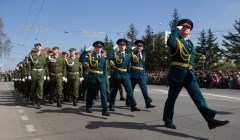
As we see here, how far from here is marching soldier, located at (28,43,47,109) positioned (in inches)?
525

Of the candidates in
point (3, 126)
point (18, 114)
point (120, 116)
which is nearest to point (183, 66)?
point (120, 116)

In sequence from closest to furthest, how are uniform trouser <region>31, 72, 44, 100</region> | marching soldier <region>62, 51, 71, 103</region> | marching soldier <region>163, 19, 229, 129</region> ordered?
marching soldier <region>163, 19, 229, 129</region> < uniform trouser <region>31, 72, 44, 100</region> < marching soldier <region>62, 51, 71, 103</region>

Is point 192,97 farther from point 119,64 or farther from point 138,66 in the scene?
point 138,66

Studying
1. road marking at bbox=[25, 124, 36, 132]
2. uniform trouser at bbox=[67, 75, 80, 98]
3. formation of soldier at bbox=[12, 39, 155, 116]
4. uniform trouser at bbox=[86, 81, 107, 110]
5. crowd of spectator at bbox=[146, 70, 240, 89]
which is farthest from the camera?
crowd of spectator at bbox=[146, 70, 240, 89]

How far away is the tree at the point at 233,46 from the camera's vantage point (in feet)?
252

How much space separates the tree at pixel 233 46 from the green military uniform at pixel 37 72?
65774mm

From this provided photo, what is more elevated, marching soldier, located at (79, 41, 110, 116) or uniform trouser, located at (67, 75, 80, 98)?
marching soldier, located at (79, 41, 110, 116)

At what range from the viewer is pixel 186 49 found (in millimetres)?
7750

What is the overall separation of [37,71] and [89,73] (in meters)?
3.32

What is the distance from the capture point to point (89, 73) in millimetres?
10664

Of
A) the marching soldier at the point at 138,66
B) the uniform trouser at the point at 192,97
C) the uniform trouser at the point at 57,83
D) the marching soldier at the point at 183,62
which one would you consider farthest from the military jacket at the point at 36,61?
the marching soldier at the point at 183,62

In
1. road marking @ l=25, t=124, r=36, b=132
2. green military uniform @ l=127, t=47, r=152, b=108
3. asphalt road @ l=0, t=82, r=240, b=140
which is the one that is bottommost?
road marking @ l=25, t=124, r=36, b=132

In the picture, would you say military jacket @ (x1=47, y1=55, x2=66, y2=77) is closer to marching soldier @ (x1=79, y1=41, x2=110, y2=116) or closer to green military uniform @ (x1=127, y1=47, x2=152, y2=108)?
marching soldier @ (x1=79, y1=41, x2=110, y2=116)

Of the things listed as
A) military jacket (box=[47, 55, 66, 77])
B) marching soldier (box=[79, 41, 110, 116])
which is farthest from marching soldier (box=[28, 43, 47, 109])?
marching soldier (box=[79, 41, 110, 116])
